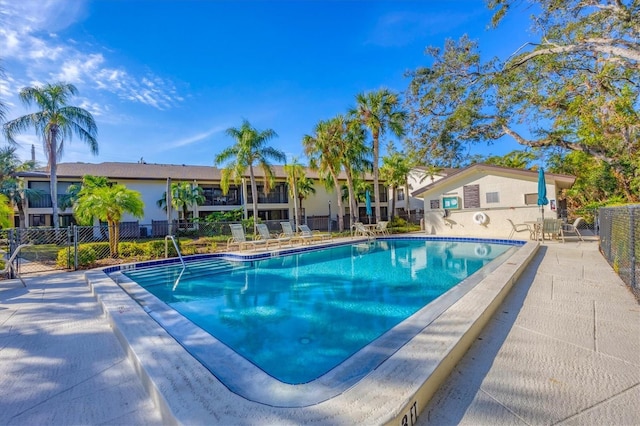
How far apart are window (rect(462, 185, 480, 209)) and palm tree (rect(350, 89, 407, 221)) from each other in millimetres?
5284

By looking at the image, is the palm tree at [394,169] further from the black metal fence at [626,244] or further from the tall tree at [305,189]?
the black metal fence at [626,244]

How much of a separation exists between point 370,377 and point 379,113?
18495 mm

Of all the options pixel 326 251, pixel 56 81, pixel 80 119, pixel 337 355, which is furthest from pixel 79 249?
pixel 56 81

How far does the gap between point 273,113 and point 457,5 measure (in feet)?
40.5

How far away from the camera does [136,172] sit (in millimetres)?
24156

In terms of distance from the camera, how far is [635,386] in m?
2.31

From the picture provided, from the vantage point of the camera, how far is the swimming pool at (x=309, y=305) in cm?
325

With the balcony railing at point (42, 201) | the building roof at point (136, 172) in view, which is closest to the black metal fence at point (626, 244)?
the building roof at point (136, 172)

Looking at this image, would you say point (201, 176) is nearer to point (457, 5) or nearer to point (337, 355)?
point (457, 5)

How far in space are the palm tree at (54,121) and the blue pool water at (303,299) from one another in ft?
42.3

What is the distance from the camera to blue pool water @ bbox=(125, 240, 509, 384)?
3791 millimetres

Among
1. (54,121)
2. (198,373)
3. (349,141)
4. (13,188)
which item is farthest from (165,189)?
(198,373)

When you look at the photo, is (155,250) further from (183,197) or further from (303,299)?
(183,197)

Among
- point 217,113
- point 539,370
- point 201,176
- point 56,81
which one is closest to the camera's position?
point 539,370
